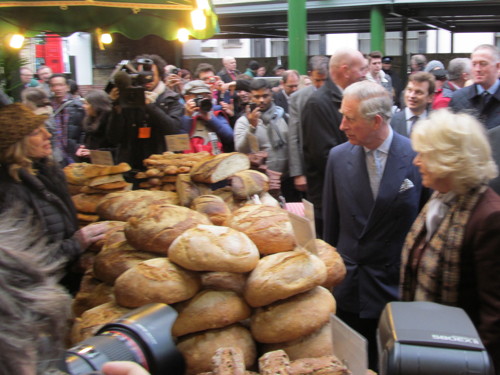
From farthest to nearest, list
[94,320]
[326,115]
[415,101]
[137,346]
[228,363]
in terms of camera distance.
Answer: [415,101], [326,115], [94,320], [228,363], [137,346]

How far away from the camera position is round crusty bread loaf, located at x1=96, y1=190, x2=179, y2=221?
2.67m

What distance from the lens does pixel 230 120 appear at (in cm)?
600

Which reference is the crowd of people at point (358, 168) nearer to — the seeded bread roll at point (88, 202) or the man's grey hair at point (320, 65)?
the man's grey hair at point (320, 65)

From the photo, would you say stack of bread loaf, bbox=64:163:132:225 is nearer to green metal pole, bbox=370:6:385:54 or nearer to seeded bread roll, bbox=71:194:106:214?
seeded bread roll, bbox=71:194:106:214

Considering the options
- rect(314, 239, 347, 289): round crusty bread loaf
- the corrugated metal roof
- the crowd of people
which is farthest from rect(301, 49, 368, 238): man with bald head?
the corrugated metal roof

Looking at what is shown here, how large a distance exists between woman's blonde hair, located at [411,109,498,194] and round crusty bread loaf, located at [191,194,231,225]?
34.5 inches

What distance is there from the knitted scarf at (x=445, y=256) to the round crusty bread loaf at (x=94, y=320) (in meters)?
1.04

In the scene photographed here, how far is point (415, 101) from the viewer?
4102 mm

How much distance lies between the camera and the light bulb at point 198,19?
11.6 feet

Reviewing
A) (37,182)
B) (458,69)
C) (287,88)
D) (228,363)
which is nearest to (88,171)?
(37,182)

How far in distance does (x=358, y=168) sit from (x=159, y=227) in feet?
3.52

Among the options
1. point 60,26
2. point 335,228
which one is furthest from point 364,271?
point 60,26

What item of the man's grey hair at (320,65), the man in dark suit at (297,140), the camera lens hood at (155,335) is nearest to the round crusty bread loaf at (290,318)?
the camera lens hood at (155,335)

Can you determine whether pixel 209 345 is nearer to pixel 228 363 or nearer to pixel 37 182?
pixel 228 363
